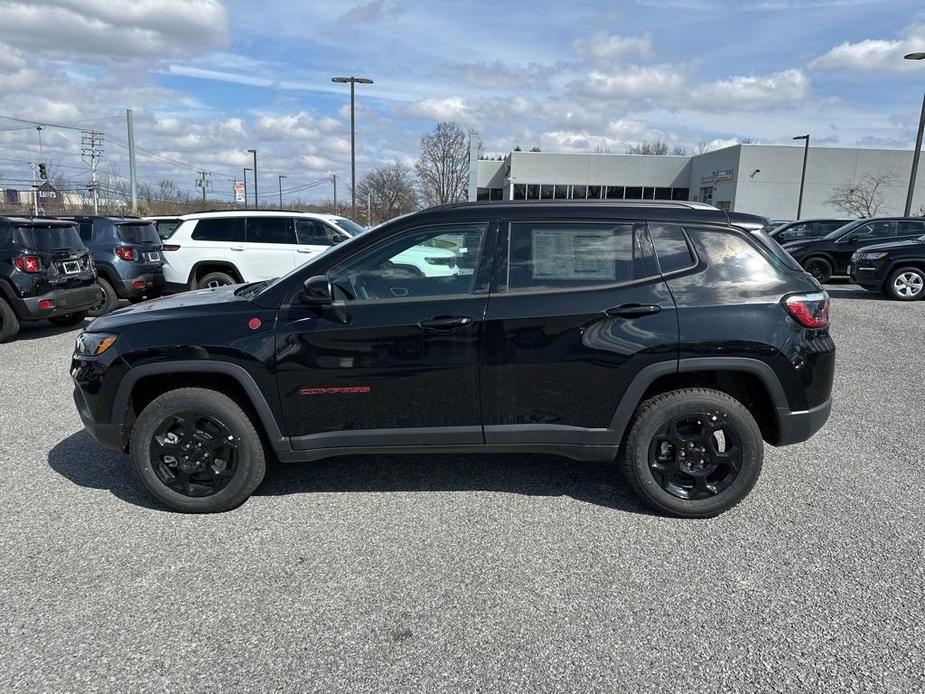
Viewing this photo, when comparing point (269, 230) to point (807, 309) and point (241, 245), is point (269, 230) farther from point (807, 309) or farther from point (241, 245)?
point (807, 309)

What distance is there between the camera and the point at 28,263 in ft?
26.5

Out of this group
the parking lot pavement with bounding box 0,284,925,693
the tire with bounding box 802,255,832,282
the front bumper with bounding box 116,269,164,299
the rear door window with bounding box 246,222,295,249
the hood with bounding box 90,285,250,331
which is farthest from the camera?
the tire with bounding box 802,255,832,282

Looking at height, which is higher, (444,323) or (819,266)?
(819,266)

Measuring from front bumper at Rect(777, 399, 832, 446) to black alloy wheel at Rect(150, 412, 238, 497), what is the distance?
10.2ft

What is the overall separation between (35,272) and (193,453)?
20.5 ft

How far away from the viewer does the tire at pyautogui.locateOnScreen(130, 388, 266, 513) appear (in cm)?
352

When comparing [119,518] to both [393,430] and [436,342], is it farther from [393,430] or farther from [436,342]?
[436,342]

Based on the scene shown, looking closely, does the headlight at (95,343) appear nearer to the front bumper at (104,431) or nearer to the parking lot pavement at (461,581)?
the front bumper at (104,431)

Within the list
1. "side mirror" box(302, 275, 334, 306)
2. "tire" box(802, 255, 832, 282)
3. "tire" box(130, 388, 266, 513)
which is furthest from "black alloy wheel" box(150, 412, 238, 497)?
"tire" box(802, 255, 832, 282)

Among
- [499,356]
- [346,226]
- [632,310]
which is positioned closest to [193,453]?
[499,356]

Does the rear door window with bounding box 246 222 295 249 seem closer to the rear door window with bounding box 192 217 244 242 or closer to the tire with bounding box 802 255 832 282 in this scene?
the rear door window with bounding box 192 217 244 242

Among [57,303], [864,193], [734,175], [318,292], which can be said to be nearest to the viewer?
[318,292]

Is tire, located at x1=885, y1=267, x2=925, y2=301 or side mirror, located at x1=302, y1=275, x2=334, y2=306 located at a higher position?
side mirror, located at x1=302, y1=275, x2=334, y2=306

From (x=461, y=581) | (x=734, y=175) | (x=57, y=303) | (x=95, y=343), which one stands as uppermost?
(x=734, y=175)
